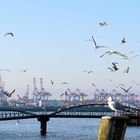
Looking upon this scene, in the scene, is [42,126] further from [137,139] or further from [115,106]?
[115,106]

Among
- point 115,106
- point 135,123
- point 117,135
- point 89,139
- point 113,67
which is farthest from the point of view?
point 135,123

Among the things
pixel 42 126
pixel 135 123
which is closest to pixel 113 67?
pixel 42 126

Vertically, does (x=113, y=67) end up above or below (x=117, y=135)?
above

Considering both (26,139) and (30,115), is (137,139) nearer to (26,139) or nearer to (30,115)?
(26,139)

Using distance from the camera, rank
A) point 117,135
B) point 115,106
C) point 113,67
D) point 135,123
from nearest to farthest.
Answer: point 117,135 < point 115,106 < point 113,67 < point 135,123

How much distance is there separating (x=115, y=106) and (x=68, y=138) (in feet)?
276

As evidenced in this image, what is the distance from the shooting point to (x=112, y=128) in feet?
42.9

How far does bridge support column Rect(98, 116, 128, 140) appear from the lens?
1301 centimetres

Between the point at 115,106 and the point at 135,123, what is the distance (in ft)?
481

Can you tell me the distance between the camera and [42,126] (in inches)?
4567

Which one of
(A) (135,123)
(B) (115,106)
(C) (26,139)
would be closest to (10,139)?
(C) (26,139)

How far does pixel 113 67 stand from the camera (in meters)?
27.8

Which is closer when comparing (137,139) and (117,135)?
(117,135)

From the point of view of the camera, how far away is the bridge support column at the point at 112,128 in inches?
512
